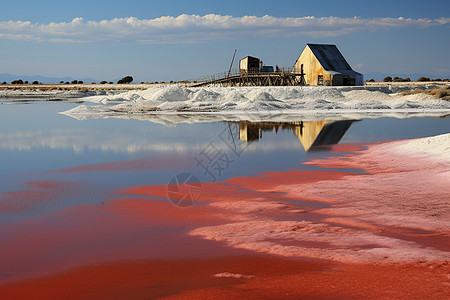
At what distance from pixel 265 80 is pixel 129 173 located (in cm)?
4045

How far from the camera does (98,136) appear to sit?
17594mm

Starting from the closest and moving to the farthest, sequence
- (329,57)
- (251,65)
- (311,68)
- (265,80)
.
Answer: (311,68) < (329,57) < (265,80) < (251,65)

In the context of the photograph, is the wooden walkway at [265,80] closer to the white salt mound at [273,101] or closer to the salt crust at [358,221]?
the white salt mound at [273,101]

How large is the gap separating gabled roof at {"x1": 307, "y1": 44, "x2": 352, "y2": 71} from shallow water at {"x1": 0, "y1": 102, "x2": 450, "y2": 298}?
Result: 24.7 metres

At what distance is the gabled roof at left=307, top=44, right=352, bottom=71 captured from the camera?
4584 centimetres

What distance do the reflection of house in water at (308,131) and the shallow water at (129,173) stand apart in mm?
42

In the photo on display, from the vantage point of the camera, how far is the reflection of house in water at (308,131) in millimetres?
16047

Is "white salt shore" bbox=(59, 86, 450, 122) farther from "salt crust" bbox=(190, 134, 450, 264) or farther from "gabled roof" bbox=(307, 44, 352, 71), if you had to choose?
"salt crust" bbox=(190, 134, 450, 264)

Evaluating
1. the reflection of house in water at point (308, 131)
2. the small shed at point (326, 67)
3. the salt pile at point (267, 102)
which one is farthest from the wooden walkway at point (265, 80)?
the reflection of house in water at point (308, 131)

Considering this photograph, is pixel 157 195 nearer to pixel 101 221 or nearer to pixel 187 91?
Answer: pixel 101 221

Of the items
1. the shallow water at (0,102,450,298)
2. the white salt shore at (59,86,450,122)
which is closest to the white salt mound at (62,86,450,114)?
the white salt shore at (59,86,450,122)

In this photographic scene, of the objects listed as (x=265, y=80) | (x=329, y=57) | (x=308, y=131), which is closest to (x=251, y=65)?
(x=265, y=80)

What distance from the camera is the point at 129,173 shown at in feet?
34.7

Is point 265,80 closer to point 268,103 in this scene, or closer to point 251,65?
point 251,65
